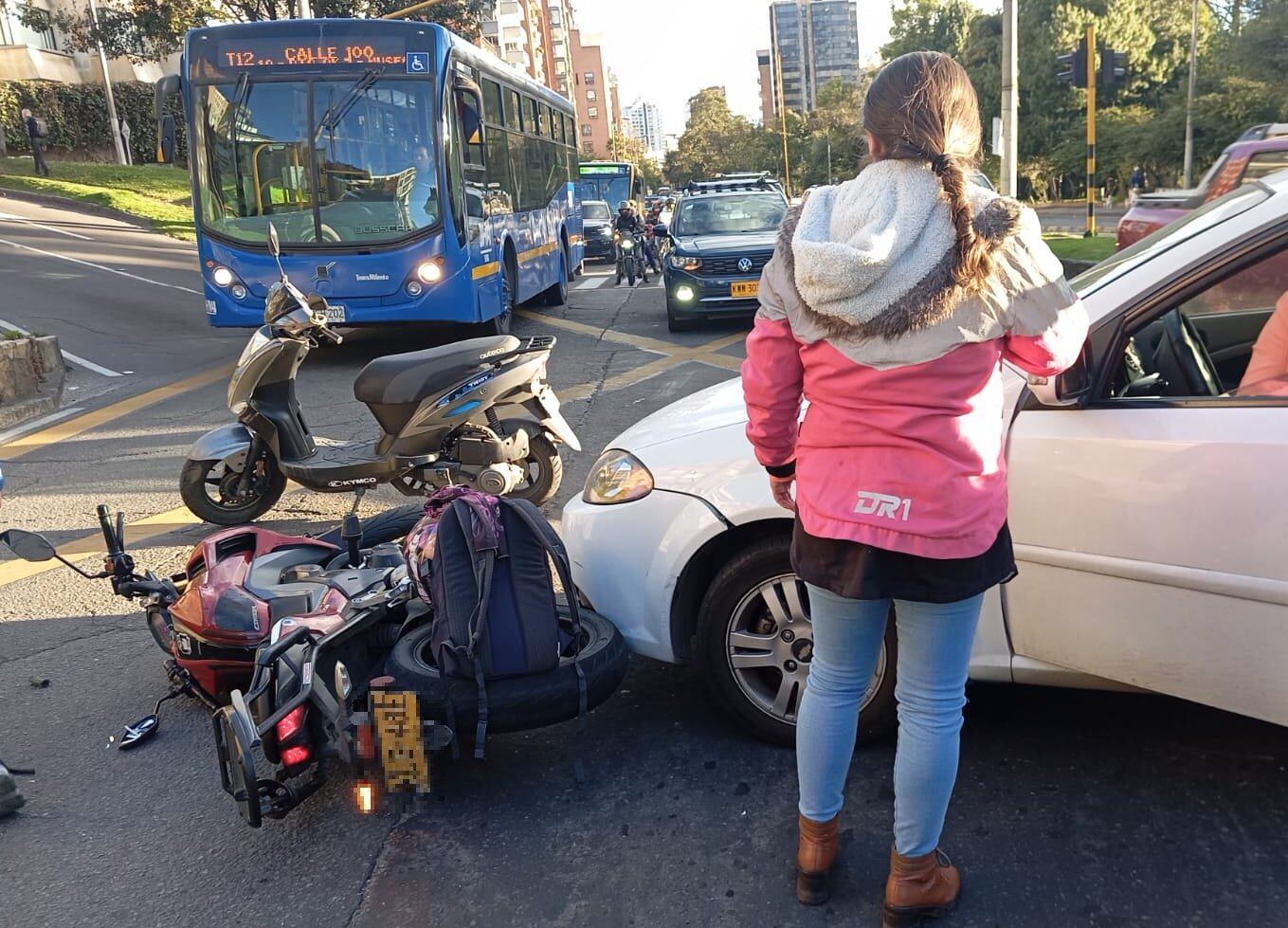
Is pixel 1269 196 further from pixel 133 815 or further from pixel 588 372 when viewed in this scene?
pixel 588 372

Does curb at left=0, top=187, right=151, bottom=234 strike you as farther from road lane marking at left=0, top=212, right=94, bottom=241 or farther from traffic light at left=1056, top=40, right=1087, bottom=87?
traffic light at left=1056, top=40, right=1087, bottom=87

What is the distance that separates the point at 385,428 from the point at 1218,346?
13.4 feet

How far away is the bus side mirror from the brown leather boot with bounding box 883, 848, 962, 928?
1008cm

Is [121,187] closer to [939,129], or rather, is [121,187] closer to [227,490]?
[227,490]

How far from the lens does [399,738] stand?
280 cm

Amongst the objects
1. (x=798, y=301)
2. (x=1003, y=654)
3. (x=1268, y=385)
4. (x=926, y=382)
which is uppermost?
(x=798, y=301)

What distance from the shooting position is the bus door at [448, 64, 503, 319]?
10.6m

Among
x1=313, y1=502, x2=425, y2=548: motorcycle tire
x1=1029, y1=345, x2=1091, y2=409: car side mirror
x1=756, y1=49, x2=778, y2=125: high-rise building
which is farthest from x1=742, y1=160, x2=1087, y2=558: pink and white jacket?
x1=756, y1=49, x2=778, y2=125: high-rise building

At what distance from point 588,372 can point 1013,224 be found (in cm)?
818

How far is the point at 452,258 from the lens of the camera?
10516 mm

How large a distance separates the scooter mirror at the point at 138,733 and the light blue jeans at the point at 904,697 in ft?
7.34

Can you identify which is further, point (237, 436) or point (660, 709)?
point (237, 436)

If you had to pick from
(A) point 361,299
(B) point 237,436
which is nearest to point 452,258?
(A) point 361,299

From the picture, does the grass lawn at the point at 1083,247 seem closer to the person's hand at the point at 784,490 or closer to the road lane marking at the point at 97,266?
the road lane marking at the point at 97,266
